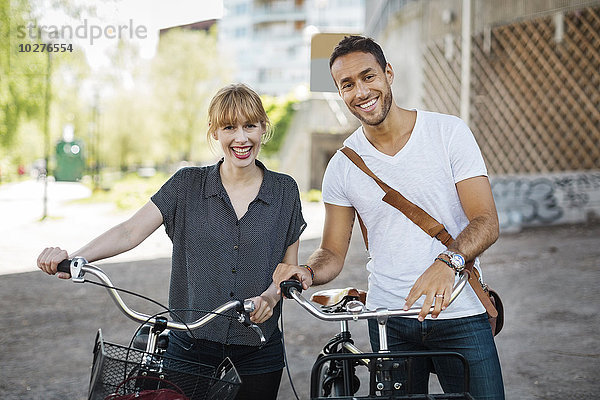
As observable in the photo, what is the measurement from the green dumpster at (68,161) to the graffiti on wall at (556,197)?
1250 cm

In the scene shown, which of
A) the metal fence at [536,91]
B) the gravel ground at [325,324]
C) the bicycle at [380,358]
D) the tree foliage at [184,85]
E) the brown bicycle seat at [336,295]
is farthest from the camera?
the tree foliage at [184,85]

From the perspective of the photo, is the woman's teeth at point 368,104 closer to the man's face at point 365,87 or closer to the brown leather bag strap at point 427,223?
the man's face at point 365,87

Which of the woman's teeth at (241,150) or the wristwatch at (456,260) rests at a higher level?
the woman's teeth at (241,150)

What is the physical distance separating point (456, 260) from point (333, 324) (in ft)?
16.0

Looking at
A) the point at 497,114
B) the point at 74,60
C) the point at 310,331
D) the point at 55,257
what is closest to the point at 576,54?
the point at 497,114

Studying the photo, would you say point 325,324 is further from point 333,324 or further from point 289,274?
point 289,274

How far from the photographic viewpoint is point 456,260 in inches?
90.4

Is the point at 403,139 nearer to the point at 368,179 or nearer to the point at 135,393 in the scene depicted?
the point at 368,179

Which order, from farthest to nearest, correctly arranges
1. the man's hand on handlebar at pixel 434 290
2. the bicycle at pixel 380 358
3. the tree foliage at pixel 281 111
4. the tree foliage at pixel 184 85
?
the tree foliage at pixel 281 111
the tree foliage at pixel 184 85
the man's hand on handlebar at pixel 434 290
the bicycle at pixel 380 358

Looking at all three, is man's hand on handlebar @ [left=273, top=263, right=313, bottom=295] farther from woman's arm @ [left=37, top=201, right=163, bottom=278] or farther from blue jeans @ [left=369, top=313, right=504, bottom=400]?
woman's arm @ [left=37, top=201, right=163, bottom=278]

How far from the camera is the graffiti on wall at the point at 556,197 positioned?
43.9ft

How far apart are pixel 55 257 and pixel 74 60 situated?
16413 mm

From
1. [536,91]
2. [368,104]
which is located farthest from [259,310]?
[536,91]

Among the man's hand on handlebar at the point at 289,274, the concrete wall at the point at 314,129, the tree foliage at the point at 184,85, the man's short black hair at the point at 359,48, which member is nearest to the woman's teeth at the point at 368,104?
the man's short black hair at the point at 359,48
